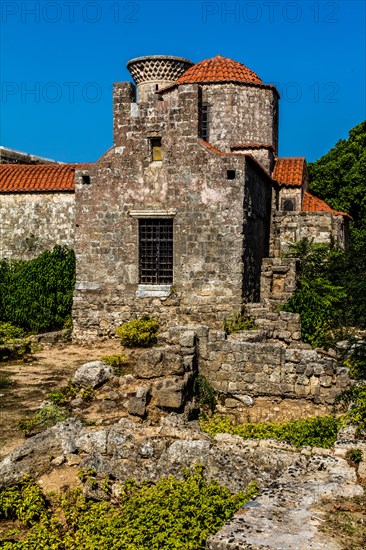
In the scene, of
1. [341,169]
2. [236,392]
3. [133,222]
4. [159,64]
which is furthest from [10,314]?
[341,169]

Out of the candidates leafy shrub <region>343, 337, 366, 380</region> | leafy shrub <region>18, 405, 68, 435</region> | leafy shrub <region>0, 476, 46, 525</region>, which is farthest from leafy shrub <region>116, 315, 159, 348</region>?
leafy shrub <region>0, 476, 46, 525</region>

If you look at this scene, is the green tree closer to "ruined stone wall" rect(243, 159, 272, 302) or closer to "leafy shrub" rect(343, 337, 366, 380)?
"ruined stone wall" rect(243, 159, 272, 302)

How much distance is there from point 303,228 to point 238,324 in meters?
5.58

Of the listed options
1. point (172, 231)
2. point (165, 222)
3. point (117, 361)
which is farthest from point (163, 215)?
point (117, 361)

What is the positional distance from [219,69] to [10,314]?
11.2 metres

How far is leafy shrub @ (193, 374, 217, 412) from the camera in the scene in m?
12.2

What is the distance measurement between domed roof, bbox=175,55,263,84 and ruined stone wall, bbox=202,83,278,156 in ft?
0.87

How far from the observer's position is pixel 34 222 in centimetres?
2112

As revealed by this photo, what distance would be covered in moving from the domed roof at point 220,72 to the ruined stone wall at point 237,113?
26 centimetres

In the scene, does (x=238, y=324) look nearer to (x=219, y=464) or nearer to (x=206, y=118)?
(x=206, y=118)

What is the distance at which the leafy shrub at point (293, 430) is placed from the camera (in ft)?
31.6

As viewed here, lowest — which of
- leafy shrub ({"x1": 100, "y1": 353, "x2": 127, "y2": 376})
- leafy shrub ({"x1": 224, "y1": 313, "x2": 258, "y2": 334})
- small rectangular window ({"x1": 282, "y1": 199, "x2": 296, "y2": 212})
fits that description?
leafy shrub ({"x1": 100, "y1": 353, "x2": 127, "y2": 376})

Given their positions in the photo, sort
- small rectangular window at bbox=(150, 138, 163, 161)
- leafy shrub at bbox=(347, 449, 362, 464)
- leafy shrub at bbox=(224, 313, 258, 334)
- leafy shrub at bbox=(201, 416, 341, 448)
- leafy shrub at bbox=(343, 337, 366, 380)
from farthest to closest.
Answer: small rectangular window at bbox=(150, 138, 163, 161)
leafy shrub at bbox=(224, 313, 258, 334)
leafy shrub at bbox=(343, 337, 366, 380)
leafy shrub at bbox=(201, 416, 341, 448)
leafy shrub at bbox=(347, 449, 362, 464)

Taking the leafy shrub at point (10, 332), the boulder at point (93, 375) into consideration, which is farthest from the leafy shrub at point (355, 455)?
the leafy shrub at point (10, 332)
